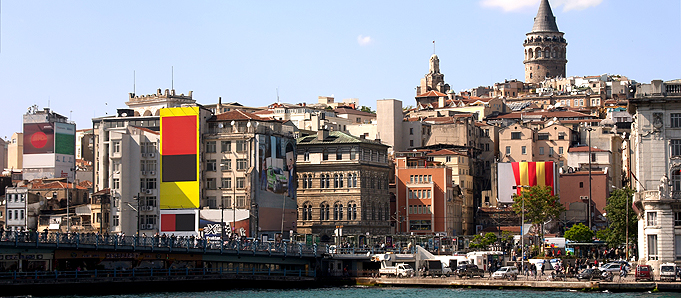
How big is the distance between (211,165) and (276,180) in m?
7.10

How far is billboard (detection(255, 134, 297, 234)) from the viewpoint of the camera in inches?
4678

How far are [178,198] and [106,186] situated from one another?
325 inches

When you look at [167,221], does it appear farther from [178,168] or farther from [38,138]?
[38,138]

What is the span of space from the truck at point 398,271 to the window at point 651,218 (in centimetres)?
1942

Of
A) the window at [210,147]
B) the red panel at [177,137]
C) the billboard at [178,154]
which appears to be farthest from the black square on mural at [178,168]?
the window at [210,147]

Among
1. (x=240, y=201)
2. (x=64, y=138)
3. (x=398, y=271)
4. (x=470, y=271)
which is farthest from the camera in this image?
(x=64, y=138)

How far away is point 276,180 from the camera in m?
121

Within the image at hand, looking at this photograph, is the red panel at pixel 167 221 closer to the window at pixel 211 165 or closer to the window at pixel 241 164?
the window at pixel 211 165

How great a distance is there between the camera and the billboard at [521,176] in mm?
136875

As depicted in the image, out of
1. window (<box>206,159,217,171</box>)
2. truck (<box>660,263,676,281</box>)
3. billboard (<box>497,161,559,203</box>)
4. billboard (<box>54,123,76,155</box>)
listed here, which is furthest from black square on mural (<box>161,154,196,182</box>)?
truck (<box>660,263,676,281</box>)

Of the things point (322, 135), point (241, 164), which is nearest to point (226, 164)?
point (241, 164)

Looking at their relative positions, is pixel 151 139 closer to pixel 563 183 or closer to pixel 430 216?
pixel 430 216

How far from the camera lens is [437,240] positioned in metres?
118

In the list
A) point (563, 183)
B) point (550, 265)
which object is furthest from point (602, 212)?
point (550, 265)
